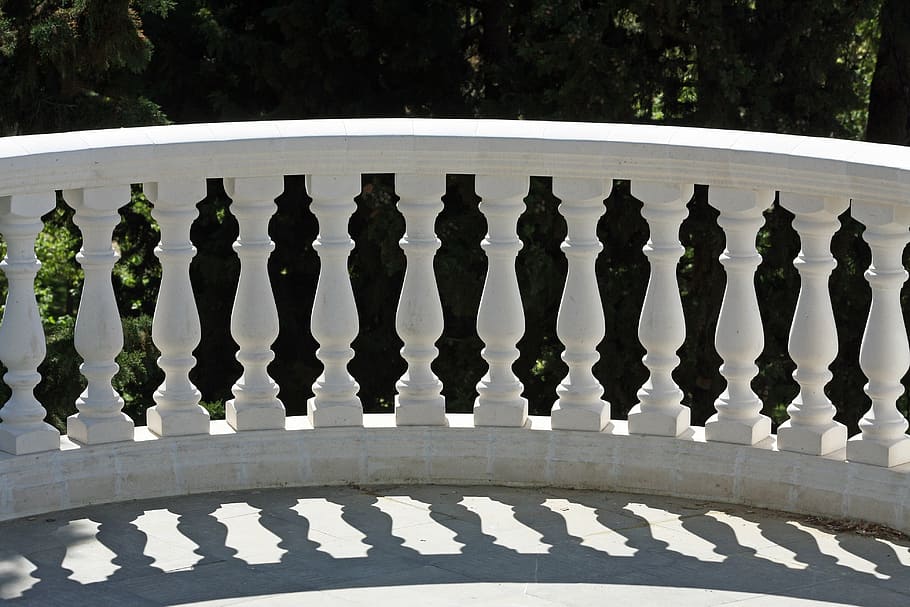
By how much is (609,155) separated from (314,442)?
4.70 feet

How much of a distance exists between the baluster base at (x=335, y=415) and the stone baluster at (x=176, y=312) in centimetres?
39

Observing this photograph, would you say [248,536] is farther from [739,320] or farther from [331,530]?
[739,320]

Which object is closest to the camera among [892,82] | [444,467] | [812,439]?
[812,439]

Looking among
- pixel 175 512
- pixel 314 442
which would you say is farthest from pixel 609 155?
pixel 175 512

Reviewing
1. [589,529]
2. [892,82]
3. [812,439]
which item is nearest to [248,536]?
[589,529]

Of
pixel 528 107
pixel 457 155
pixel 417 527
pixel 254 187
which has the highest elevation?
pixel 528 107

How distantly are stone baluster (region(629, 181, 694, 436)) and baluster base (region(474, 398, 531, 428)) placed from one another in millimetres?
396

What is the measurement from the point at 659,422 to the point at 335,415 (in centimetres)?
114

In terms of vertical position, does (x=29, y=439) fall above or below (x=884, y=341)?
below

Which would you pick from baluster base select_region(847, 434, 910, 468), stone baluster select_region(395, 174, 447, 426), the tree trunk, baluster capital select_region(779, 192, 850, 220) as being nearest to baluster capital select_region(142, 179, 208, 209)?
stone baluster select_region(395, 174, 447, 426)

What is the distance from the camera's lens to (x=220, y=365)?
13156mm

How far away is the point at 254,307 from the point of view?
508 cm

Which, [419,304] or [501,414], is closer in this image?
[419,304]

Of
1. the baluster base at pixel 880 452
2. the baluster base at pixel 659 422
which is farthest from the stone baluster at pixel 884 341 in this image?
the baluster base at pixel 659 422
